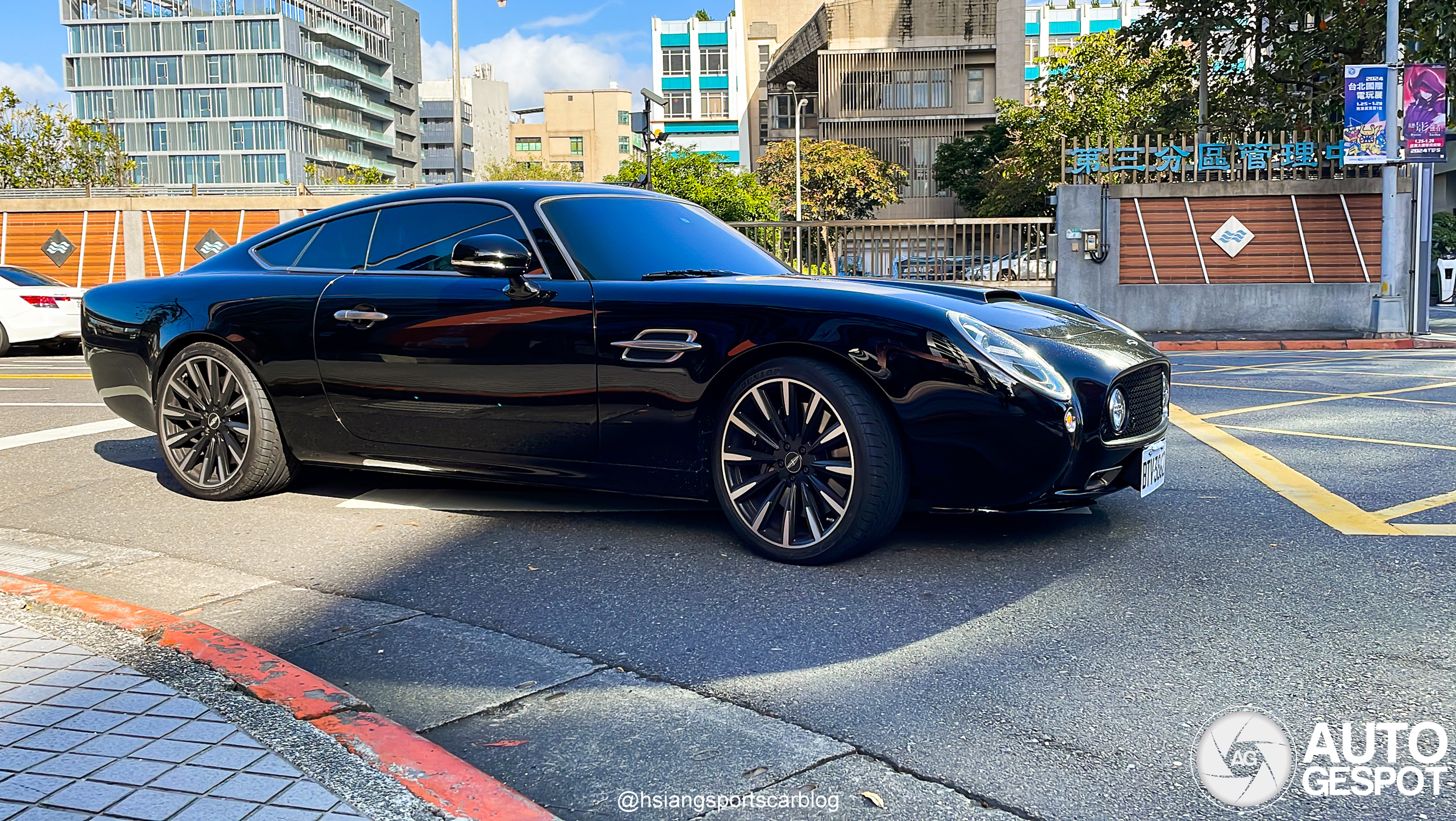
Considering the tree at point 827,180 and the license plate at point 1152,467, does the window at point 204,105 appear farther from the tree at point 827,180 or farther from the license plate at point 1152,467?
the license plate at point 1152,467

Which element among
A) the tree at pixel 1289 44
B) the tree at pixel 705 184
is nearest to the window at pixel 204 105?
the tree at pixel 705 184

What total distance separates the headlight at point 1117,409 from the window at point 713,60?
102 metres

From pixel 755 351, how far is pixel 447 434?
1405 mm

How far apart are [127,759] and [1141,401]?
3.39 m

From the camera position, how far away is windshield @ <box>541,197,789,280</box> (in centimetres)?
468

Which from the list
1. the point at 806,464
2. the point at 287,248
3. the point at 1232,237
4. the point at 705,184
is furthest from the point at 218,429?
the point at 705,184

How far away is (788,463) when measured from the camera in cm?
415

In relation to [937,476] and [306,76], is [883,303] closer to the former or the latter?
[937,476]

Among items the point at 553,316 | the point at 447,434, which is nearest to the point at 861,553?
the point at 553,316

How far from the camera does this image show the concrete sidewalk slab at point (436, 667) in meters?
3.00

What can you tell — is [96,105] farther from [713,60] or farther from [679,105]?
[713,60]

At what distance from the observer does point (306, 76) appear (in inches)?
3883

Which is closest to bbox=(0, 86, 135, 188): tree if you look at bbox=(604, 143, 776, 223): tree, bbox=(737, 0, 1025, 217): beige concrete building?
bbox=(604, 143, 776, 223): tree

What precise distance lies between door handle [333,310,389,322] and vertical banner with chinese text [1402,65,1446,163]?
18332 millimetres
